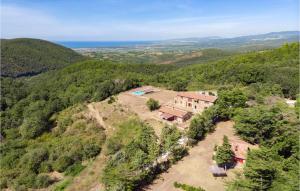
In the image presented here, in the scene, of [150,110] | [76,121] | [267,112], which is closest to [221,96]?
[267,112]

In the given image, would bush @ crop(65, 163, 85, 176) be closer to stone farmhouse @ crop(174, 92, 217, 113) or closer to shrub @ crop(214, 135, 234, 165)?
shrub @ crop(214, 135, 234, 165)

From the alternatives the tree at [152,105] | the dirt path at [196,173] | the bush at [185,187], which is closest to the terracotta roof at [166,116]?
the tree at [152,105]

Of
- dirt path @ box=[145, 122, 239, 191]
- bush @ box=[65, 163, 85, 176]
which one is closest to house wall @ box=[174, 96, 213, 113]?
dirt path @ box=[145, 122, 239, 191]

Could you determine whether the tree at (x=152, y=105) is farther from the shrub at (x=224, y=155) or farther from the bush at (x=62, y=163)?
the shrub at (x=224, y=155)

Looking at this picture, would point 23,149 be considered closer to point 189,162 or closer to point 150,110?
point 150,110

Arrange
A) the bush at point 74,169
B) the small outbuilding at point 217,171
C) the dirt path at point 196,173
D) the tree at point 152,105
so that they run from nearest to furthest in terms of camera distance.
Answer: the dirt path at point 196,173, the small outbuilding at point 217,171, the bush at point 74,169, the tree at point 152,105
